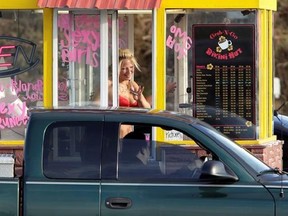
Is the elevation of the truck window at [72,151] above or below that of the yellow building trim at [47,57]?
below

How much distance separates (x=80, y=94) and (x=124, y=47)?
34.8 inches

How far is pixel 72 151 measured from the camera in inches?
295

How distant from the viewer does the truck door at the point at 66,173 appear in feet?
23.7

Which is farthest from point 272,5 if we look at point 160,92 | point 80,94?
point 80,94

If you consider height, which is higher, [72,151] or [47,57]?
[47,57]

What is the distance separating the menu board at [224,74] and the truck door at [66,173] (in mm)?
5529

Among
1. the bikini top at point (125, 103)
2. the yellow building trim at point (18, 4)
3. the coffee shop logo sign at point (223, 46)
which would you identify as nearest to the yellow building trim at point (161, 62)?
the bikini top at point (125, 103)

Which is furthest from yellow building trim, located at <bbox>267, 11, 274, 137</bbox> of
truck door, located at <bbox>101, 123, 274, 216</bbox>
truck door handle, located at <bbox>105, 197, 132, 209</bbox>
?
truck door handle, located at <bbox>105, 197, 132, 209</bbox>

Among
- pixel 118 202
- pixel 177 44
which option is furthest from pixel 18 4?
pixel 118 202

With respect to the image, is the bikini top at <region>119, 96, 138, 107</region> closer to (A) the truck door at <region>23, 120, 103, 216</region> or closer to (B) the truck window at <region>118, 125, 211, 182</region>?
(B) the truck window at <region>118, 125, 211, 182</region>

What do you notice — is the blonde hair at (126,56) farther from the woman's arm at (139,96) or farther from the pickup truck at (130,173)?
the pickup truck at (130,173)

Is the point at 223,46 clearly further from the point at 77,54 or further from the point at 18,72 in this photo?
the point at 18,72

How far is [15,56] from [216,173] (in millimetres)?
6204

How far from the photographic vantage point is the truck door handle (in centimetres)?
723
